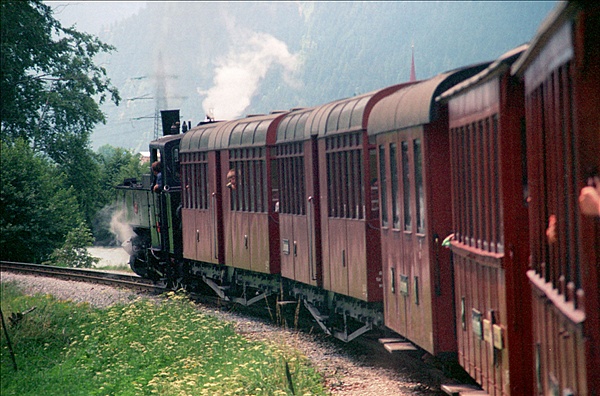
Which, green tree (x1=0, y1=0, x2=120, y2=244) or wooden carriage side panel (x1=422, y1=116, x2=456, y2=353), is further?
green tree (x1=0, y1=0, x2=120, y2=244)

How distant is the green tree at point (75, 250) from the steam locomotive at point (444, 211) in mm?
16167

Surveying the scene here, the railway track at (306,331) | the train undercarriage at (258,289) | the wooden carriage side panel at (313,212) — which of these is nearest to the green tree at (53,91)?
the railway track at (306,331)

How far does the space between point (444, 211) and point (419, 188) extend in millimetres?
432

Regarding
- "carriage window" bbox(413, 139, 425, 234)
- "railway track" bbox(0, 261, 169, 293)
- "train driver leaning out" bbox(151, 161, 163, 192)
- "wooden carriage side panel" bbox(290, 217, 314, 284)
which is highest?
"train driver leaning out" bbox(151, 161, 163, 192)

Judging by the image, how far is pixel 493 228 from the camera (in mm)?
6848

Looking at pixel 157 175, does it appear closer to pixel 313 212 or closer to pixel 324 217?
pixel 313 212

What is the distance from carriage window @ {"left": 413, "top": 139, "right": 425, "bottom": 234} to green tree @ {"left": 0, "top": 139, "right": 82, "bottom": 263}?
26.9m

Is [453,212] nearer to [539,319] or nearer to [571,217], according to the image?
[539,319]

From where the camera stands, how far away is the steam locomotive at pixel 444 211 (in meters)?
4.16

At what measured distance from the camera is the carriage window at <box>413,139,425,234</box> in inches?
358

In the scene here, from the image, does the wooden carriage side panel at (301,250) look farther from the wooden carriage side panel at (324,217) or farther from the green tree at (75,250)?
the green tree at (75,250)

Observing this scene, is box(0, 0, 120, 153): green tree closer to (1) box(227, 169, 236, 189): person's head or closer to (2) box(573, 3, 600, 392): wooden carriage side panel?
(1) box(227, 169, 236, 189): person's head

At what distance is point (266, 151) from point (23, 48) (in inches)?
1366

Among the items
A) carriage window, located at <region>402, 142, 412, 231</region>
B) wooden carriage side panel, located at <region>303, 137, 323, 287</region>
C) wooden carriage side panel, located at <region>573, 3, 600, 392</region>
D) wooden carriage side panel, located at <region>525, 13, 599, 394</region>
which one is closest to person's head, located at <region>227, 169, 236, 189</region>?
wooden carriage side panel, located at <region>303, 137, 323, 287</region>
